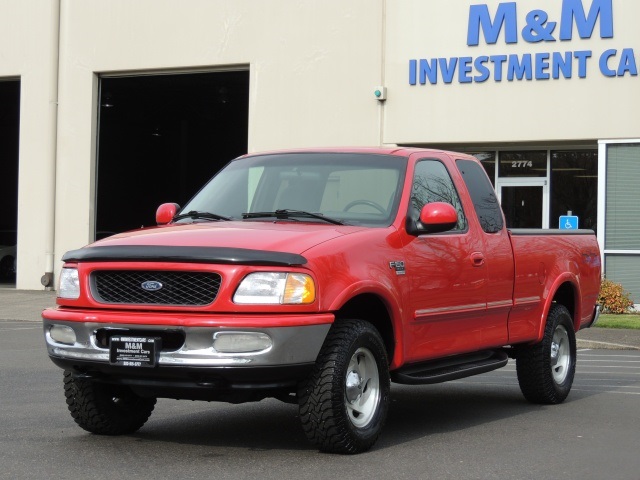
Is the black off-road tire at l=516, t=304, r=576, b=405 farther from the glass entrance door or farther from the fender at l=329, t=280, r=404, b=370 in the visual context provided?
the glass entrance door

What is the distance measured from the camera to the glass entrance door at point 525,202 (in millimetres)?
23953

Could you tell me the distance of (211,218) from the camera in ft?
27.5

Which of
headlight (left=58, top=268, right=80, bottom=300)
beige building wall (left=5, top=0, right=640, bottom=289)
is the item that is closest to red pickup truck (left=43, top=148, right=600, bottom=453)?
headlight (left=58, top=268, right=80, bottom=300)

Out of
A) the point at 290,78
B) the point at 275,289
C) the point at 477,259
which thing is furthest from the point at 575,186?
the point at 275,289

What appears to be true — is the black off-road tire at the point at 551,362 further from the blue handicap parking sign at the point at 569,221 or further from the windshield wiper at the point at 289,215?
the blue handicap parking sign at the point at 569,221

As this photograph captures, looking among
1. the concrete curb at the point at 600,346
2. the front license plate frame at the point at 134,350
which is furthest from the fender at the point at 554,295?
the concrete curb at the point at 600,346

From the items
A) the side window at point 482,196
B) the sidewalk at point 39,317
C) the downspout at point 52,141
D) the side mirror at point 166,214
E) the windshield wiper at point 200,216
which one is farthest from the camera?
the downspout at point 52,141

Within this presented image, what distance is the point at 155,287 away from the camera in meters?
7.10

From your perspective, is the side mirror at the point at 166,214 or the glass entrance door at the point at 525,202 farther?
the glass entrance door at the point at 525,202

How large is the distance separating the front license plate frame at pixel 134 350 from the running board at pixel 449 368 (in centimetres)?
179

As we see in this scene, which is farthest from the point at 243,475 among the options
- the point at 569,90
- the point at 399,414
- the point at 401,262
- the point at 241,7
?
the point at 241,7

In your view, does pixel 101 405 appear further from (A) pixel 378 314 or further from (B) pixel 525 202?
(B) pixel 525 202

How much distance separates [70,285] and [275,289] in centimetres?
141

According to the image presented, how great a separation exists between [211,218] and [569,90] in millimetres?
15260
